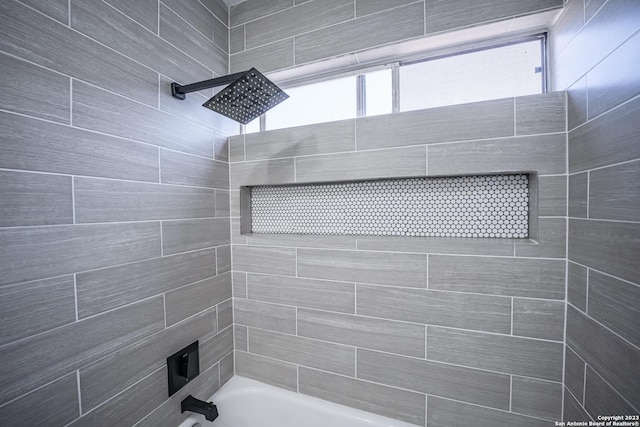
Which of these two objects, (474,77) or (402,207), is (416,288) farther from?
(474,77)

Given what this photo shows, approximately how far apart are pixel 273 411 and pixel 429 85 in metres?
1.71

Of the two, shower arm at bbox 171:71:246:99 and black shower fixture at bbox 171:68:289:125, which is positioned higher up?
shower arm at bbox 171:71:246:99

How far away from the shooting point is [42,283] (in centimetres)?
61

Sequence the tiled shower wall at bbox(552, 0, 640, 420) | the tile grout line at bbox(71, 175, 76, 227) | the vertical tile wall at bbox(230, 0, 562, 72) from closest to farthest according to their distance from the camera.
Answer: the tiled shower wall at bbox(552, 0, 640, 420) < the tile grout line at bbox(71, 175, 76, 227) < the vertical tile wall at bbox(230, 0, 562, 72)

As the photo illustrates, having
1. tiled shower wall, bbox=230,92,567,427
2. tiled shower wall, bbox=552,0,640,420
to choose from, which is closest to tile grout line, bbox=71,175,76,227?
tiled shower wall, bbox=230,92,567,427

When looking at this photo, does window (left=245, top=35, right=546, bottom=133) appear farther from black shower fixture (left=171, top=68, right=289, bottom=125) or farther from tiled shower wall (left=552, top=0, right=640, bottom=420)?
black shower fixture (left=171, top=68, right=289, bottom=125)

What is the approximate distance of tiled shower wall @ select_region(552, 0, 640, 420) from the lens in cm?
55

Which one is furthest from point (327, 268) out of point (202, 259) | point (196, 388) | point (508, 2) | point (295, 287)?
point (508, 2)

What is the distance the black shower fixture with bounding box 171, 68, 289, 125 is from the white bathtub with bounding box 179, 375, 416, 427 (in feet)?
4.32

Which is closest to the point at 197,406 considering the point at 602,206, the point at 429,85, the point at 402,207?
the point at 402,207

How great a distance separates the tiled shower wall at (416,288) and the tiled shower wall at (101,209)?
309mm

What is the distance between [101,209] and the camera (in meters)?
0.74

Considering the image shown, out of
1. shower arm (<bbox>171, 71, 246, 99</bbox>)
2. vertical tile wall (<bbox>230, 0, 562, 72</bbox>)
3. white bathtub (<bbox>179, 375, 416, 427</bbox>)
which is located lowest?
white bathtub (<bbox>179, 375, 416, 427</bbox>)

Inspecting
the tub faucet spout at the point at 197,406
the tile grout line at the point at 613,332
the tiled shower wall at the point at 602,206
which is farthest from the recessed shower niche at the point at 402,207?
the tub faucet spout at the point at 197,406
